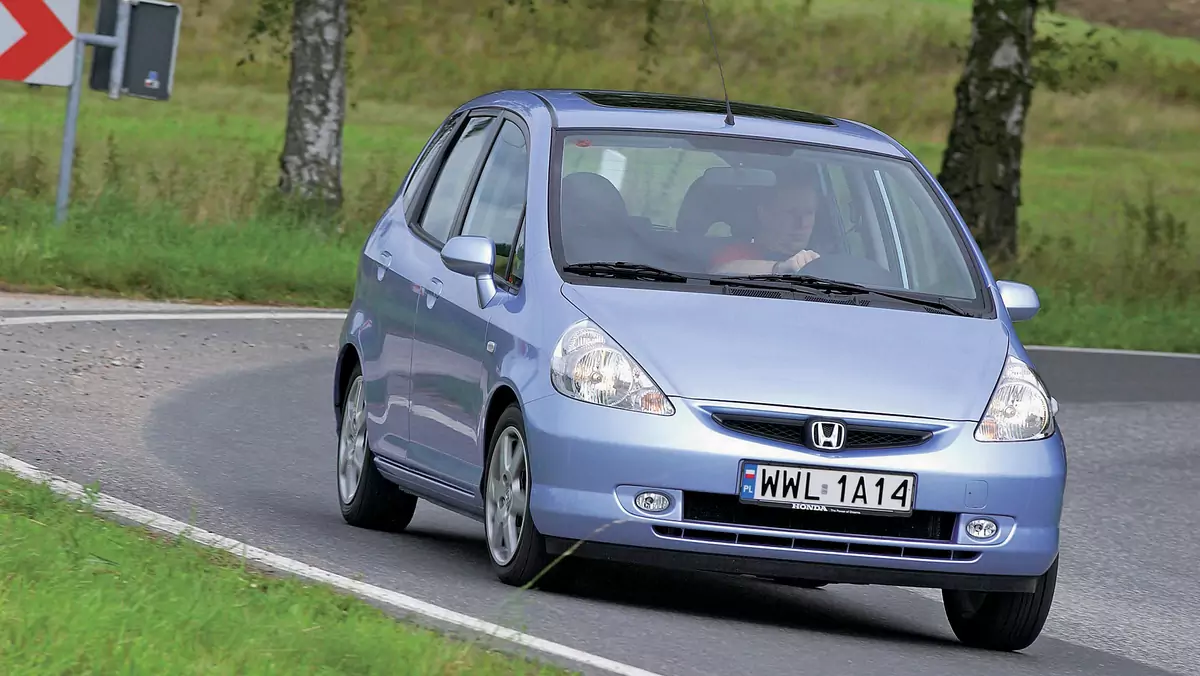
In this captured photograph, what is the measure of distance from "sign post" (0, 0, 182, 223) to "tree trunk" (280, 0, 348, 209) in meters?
3.00

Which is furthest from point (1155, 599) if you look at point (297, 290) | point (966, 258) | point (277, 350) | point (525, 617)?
point (297, 290)

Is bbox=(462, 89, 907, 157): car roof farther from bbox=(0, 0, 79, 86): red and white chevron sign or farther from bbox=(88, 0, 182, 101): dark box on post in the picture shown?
bbox=(88, 0, 182, 101): dark box on post

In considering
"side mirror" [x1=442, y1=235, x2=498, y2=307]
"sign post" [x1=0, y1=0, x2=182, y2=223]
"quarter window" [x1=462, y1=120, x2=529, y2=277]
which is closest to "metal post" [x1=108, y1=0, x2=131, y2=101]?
"sign post" [x1=0, y1=0, x2=182, y2=223]

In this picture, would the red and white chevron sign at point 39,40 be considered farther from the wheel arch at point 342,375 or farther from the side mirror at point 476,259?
the side mirror at point 476,259

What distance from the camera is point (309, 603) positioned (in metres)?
6.52

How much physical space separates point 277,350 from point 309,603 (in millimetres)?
8909

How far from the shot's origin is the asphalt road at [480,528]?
7355 mm

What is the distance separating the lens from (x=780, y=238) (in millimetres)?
8383

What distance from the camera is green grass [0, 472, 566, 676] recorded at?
5.47 meters

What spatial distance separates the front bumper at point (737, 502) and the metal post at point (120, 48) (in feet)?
41.8

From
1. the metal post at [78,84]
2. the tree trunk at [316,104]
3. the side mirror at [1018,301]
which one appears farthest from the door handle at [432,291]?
the tree trunk at [316,104]

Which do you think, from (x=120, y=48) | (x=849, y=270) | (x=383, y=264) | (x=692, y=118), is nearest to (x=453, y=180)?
(x=383, y=264)

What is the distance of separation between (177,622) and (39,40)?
13849 millimetres

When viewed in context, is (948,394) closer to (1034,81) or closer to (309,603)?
(309,603)
